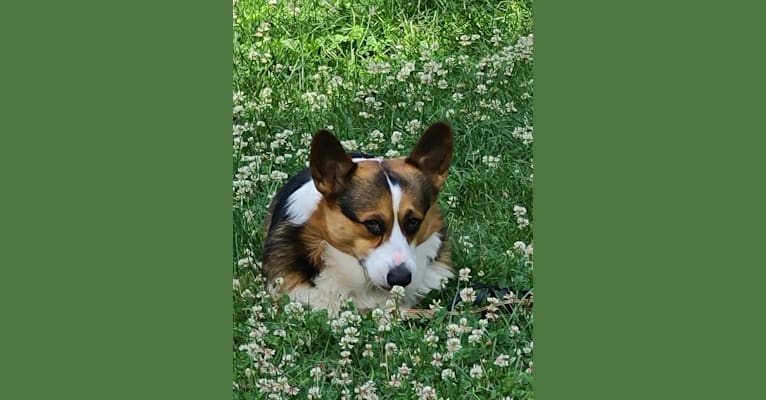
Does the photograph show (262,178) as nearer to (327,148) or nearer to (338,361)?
(327,148)

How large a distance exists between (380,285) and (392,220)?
0.26 m

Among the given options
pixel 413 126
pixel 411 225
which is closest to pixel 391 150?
pixel 413 126

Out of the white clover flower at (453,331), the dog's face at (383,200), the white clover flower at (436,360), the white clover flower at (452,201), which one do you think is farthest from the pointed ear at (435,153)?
the white clover flower at (436,360)

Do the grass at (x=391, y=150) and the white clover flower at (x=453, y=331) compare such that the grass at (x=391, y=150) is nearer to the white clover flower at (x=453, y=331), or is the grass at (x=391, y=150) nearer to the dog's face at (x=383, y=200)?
the white clover flower at (x=453, y=331)

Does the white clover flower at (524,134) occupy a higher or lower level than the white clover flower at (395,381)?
higher

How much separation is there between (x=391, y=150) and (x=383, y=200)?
387mm

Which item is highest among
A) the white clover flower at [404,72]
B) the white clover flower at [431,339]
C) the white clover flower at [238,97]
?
the white clover flower at [404,72]

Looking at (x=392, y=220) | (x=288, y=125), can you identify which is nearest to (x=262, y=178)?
(x=288, y=125)

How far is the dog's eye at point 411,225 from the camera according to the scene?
600 cm

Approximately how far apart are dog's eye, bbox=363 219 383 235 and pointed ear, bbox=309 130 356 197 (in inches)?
7.8

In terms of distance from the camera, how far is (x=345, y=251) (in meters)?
6.10

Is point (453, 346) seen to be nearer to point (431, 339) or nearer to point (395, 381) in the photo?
point (431, 339)

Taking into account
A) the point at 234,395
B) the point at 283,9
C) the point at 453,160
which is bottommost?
the point at 234,395

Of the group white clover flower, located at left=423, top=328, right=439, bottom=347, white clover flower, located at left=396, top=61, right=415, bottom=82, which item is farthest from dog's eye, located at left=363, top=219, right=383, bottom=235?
white clover flower, located at left=396, top=61, right=415, bottom=82
